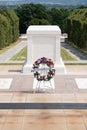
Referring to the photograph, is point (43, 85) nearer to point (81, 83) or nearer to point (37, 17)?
point (81, 83)

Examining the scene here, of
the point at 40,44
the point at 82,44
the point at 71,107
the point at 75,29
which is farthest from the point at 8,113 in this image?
the point at 75,29

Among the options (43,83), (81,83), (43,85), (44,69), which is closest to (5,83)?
(43,83)

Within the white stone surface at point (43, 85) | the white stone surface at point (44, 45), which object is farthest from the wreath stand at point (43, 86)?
the white stone surface at point (44, 45)

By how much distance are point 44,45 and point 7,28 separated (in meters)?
21.8

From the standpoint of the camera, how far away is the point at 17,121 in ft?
33.2

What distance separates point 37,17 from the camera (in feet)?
208

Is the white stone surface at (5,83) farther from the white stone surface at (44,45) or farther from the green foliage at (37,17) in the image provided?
the green foliage at (37,17)

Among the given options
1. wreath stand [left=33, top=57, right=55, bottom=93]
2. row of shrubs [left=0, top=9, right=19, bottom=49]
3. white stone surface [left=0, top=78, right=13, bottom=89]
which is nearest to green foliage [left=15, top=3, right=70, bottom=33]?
row of shrubs [left=0, top=9, right=19, bottom=49]

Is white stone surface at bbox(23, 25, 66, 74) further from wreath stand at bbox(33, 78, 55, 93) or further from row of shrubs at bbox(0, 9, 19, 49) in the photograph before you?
row of shrubs at bbox(0, 9, 19, 49)

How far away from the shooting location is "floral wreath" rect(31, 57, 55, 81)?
533 inches

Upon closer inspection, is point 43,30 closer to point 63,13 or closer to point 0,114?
point 0,114

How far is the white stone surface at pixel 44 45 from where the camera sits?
1717 cm

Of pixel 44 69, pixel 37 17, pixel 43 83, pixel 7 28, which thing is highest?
pixel 44 69

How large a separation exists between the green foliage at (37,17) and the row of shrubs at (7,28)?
13.8 metres
